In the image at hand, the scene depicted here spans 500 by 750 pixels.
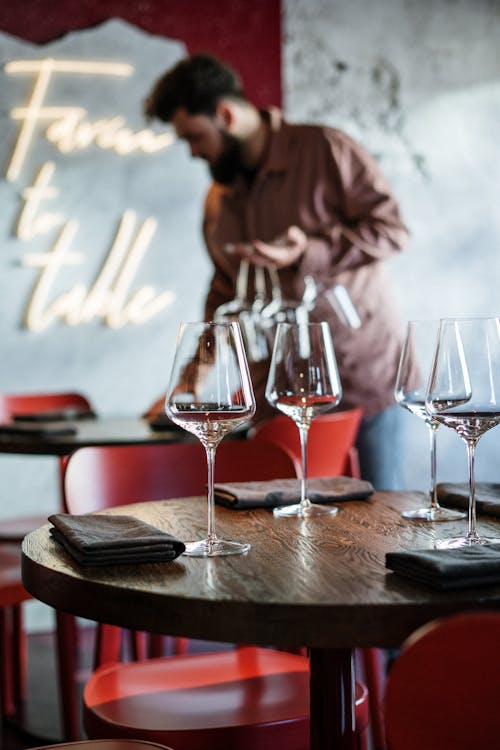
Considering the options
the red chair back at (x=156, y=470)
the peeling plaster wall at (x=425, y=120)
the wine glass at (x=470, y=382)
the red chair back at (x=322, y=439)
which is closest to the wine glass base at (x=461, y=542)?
the wine glass at (x=470, y=382)

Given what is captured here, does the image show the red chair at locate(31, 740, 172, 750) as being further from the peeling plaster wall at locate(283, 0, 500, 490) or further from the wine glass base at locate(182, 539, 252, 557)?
the peeling plaster wall at locate(283, 0, 500, 490)

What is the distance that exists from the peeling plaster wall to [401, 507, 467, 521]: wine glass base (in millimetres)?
2873

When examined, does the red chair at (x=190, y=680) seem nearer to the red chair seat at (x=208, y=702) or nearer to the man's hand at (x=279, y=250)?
the red chair seat at (x=208, y=702)

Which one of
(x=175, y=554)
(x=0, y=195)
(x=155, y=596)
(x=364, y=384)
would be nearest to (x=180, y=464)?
(x=175, y=554)

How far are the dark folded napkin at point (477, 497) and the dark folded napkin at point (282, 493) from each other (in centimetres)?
12

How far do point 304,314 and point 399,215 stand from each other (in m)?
0.44

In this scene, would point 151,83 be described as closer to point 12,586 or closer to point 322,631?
point 12,586

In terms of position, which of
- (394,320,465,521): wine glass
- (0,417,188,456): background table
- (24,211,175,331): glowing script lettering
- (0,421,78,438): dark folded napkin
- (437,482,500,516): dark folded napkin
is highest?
(24,211,175,331): glowing script lettering

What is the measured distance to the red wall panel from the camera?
4039mm

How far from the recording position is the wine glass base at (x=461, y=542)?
1.25 m

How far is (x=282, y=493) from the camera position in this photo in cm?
158

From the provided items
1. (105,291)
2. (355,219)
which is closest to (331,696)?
(355,219)

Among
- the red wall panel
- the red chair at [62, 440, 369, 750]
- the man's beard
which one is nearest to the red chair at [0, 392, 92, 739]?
the red chair at [62, 440, 369, 750]

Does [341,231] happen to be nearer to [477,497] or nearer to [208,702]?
[477,497]
